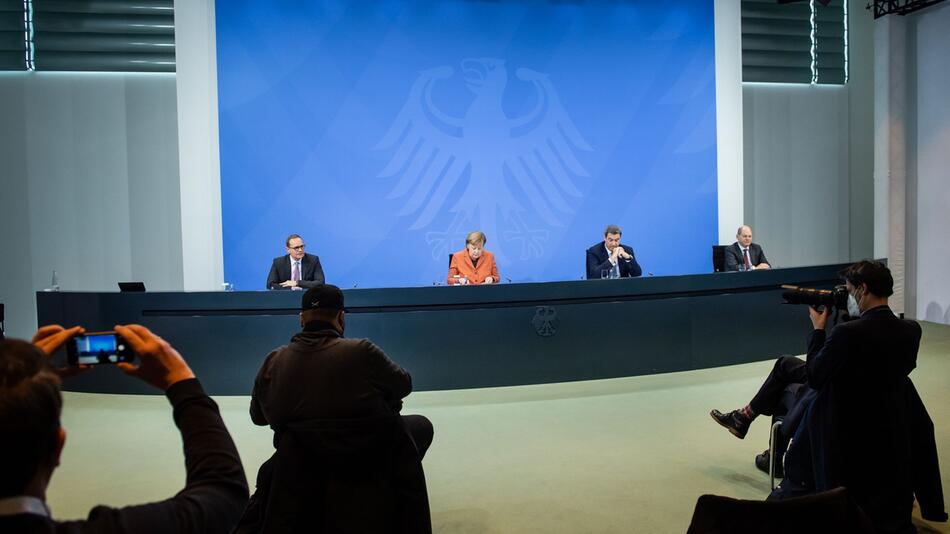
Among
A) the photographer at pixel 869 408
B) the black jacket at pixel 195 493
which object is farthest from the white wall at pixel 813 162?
the black jacket at pixel 195 493

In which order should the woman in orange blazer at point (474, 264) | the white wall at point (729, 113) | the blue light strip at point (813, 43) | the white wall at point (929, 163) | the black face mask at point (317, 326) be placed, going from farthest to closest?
the blue light strip at point (813, 43) < the white wall at point (729, 113) < the white wall at point (929, 163) < the woman in orange blazer at point (474, 264) < the black face mask at point (317, 326)

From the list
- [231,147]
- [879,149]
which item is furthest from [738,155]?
[231,147]

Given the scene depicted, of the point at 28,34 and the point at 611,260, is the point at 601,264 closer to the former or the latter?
the point at 611,260

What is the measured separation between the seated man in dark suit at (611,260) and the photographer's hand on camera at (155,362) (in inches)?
224

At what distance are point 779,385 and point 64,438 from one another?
129 inches

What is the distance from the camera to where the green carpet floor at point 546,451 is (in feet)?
10.5

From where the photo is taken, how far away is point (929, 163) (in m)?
8.41

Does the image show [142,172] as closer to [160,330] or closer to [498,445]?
[160,330]

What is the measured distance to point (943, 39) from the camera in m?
8.13

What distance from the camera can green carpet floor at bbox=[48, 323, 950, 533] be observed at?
3.21 m

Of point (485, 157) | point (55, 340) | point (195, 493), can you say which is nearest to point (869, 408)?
point (195, 493)

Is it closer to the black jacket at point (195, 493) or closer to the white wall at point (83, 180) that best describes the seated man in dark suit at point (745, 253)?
the white wall at point (83, 180)

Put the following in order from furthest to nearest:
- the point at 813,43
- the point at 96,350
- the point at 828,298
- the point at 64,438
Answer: the point at 813,43 → the point at 828,298 → the point at 96,350 → the point at 64,438

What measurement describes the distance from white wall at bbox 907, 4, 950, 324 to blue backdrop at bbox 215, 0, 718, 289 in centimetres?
233
